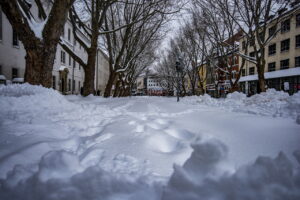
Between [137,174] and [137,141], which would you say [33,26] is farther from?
[137,174]

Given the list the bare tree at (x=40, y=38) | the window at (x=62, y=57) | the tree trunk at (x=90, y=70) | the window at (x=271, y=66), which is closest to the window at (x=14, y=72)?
the window at (x=62, y=57)

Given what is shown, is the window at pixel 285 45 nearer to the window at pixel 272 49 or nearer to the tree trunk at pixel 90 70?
the window at pixel 272 49

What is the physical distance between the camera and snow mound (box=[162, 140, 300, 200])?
3.71 feet

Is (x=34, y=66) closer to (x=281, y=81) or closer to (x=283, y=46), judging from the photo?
(x=281, y=81)

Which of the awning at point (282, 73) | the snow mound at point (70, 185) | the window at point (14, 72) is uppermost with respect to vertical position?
the awning at point (282, 73)

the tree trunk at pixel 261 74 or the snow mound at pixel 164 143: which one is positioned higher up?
the tree trunk at pixel 261 74

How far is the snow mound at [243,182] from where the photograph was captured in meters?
1.13

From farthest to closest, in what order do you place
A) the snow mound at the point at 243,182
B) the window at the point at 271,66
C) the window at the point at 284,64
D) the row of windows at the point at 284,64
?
the window at the point at 271,66 → the window at the point at 284,64 → the row of windows at the point at 284,64 → the snow mound at the point at 243,182

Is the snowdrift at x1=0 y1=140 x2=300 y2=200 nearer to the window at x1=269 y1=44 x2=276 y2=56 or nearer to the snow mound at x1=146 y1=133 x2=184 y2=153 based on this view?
the snow mound at x1=146 y1=133 x2=184 y2=153

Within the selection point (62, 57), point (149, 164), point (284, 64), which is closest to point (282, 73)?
point (284, 64)

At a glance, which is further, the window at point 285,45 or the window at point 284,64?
the window at point 284,64

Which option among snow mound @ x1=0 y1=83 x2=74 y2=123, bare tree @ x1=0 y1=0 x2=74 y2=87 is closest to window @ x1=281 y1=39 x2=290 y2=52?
bare tree @ x1=0 y1=0 x2=74 y2=87

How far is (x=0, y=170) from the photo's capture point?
147 centimetres

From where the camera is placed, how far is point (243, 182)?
1.21 m
